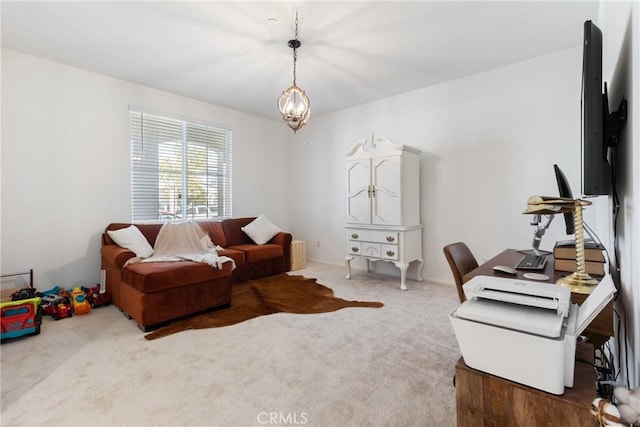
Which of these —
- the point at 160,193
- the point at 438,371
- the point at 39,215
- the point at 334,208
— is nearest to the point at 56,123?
the point at 39,215

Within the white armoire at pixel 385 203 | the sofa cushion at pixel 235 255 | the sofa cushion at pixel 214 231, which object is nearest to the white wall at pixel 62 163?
the sofa cushion at pixel 214 231

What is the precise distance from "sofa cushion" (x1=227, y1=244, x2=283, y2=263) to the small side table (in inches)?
11.1

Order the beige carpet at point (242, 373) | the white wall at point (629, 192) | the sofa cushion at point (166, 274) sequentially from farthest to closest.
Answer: the sofa cushion at point (166, 274) → the beige carpet at point (242, 373) → the white wall at point (629, 192)

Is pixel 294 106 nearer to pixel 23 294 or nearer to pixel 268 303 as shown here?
pixel 268 303

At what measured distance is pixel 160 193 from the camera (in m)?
4.06

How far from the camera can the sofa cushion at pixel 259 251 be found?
13.5ft

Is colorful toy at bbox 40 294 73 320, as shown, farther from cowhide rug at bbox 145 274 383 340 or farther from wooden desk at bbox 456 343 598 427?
wooden desk at bbox 456 343 598 427

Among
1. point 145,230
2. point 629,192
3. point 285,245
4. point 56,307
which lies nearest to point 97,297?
point 56,307

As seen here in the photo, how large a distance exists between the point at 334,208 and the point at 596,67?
13.3 ft

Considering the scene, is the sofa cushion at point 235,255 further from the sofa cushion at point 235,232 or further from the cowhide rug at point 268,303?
the sofa cushion at point 235,232

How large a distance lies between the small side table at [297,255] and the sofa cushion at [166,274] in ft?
5.96

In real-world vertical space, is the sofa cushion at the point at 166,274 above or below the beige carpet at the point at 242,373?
above

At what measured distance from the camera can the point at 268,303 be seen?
3201mm

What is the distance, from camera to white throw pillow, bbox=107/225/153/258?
3134mm
